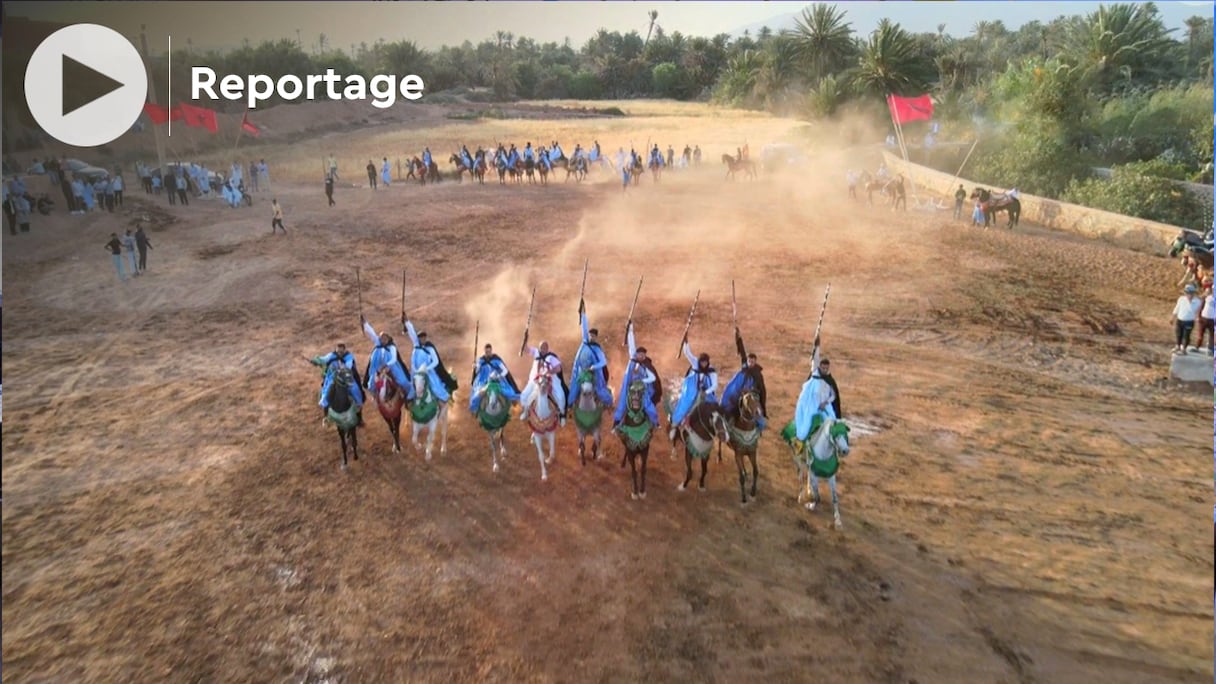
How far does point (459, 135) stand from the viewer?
176 feet

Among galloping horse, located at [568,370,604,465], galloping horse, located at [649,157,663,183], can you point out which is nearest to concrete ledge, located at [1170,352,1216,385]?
galloping horse, located at [568,370,604,465]

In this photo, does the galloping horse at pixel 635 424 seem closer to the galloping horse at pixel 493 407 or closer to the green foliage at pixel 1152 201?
the galloping horse at pixel 493 407

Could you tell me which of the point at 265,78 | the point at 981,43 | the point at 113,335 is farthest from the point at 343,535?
the point at 981,43

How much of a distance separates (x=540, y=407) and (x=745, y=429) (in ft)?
9.35

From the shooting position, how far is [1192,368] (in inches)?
526

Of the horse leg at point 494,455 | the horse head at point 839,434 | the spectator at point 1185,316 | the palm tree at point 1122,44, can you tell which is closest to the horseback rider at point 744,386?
the horse head at point 839,434

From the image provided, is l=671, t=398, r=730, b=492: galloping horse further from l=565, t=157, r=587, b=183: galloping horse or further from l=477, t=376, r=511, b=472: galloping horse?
l=565, t=157, r=587, b=183: galloping horse

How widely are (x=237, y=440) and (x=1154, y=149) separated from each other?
120 feet

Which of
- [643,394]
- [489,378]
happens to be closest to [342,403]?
[489,378]

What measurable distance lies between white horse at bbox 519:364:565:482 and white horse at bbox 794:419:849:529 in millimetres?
3361

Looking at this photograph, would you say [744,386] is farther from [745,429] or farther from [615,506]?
[615,506]

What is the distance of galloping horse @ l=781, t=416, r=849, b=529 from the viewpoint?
350 inches

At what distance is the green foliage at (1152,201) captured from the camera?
2445cm

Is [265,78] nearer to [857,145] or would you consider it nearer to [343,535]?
[857,145]
